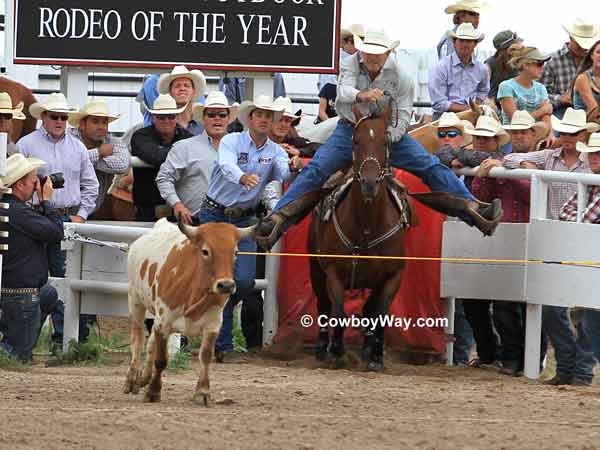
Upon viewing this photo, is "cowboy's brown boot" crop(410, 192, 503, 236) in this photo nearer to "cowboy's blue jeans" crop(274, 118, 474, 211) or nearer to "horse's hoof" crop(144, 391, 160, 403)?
"cowboy's blue jeans" crop(274, 118, 474, 211)

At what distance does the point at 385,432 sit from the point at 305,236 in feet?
18.1

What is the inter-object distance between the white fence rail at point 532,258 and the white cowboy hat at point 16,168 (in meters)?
3.70

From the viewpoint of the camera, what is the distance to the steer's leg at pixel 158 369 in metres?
10.5

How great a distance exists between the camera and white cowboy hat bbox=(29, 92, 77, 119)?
14.2 metres

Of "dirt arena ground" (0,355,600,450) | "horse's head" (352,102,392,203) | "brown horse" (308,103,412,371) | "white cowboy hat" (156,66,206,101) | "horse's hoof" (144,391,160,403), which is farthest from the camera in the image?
"white cowboy hat" (156,66,206,101)

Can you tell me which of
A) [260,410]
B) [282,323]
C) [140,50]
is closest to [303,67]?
[140,50]

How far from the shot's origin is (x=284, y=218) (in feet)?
44.9

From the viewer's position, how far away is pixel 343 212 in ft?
44.4

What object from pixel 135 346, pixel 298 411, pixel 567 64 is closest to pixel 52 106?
pixel 135 346

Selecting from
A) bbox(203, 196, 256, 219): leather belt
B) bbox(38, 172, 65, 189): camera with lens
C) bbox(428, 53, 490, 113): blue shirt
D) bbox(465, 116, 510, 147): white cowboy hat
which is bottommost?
bbox(203, 196, 256, 219): leather belt

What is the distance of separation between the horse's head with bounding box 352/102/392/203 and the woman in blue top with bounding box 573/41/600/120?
2.58 metres

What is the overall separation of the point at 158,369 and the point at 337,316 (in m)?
3.16
